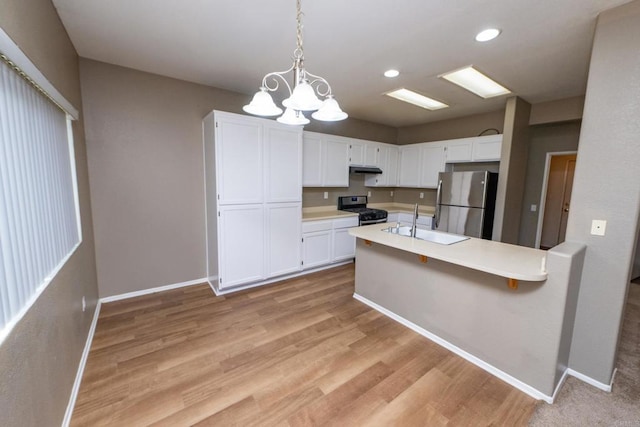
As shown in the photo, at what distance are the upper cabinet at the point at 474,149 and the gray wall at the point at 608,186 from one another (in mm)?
2304

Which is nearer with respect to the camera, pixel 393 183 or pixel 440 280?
pixel 440 280

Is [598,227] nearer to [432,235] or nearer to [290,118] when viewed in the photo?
[432,235]

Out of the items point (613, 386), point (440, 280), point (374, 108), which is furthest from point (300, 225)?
point (613, 386)

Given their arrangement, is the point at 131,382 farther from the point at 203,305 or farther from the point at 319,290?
the point at 319,290

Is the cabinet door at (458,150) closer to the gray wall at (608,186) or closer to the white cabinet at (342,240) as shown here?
the white cabinet at (342,240)

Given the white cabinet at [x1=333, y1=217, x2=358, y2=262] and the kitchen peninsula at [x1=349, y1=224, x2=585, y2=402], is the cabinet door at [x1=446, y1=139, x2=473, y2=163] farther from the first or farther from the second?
the kitchen peninsula at [x1=349, y1=224, x2=585, y2=402]

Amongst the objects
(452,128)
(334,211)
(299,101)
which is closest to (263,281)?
(334,211)

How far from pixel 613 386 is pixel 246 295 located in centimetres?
340

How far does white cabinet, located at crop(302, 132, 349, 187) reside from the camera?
4.14 m

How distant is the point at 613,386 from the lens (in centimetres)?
192

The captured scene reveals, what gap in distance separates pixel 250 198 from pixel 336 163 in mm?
1813

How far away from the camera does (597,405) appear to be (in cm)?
175

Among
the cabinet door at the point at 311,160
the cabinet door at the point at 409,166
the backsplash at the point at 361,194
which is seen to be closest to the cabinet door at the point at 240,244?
the cabinet door at the point at 311,160

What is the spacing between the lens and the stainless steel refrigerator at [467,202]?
12.5 feet
